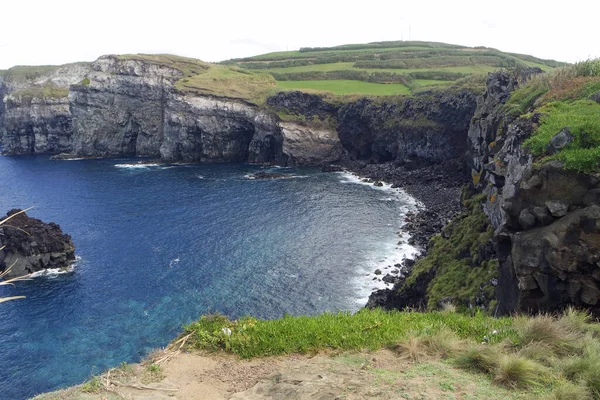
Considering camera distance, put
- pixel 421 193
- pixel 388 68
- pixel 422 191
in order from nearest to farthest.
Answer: pixel 421 193 < pixel 422 191 < pixel 388 68

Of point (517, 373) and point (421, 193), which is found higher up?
point (517, 373)

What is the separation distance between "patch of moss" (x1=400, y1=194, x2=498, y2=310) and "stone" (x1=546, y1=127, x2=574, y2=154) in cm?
916

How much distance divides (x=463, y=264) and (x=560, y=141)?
14196mm

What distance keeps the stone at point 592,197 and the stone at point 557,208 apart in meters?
0.69

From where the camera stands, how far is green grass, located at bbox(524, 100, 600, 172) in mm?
16547

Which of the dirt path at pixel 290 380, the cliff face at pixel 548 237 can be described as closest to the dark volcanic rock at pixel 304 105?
the cliff face at pixel 548 237

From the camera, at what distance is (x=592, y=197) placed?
16.1 meters

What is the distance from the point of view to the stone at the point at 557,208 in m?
16.9

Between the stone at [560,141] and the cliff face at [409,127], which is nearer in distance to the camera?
the stone at [560,141]

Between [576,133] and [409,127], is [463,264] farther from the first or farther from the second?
[409,127]

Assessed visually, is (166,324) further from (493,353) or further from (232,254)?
(493,353)

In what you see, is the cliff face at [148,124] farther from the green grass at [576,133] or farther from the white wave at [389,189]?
the green grass at [576,133]

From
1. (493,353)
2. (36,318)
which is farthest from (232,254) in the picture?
(493,353)

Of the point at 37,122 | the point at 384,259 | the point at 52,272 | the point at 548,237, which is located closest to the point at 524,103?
the point at 548,237
